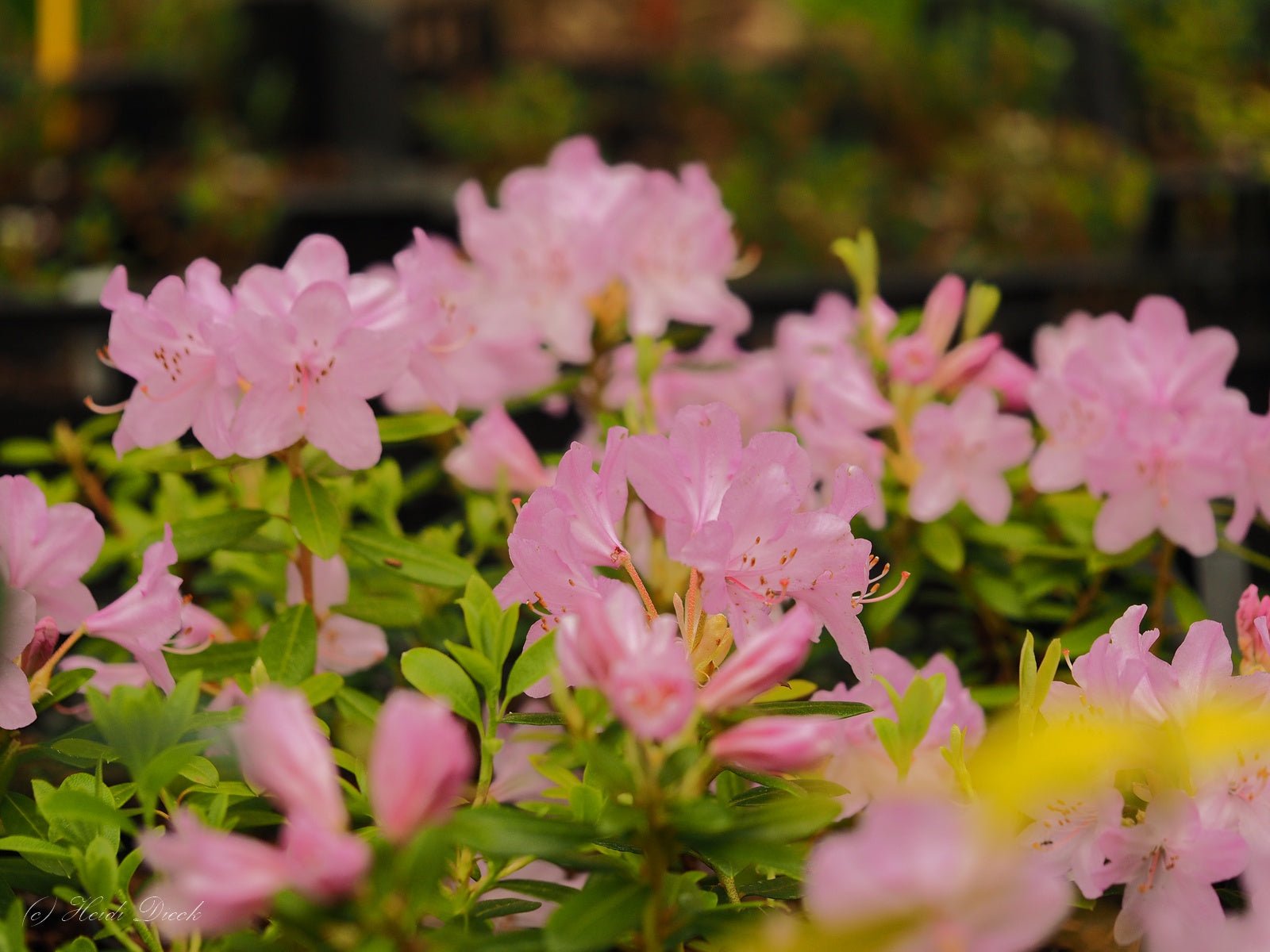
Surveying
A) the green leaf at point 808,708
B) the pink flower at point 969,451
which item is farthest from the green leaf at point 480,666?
the pink flower at point 969,451

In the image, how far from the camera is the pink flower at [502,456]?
36.1 inches

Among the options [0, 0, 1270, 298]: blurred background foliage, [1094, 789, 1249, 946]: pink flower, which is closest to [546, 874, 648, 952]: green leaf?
[1094, 789, 1249, 946]: pink flower

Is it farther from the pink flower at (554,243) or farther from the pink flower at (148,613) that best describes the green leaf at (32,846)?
the pink flower at (554,243)

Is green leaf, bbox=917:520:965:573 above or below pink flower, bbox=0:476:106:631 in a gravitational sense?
below

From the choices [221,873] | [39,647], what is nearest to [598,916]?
[221,873]

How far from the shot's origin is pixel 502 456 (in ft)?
3.02

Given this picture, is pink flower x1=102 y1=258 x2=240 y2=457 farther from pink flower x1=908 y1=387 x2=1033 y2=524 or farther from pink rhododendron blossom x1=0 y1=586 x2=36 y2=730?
pink flower x1=908 y1=387 x2=1033 y2=524

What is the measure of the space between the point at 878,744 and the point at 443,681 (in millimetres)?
243

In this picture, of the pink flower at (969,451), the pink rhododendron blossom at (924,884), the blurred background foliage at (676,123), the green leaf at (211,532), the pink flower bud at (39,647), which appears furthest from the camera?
the blurred background foliage at (676,123)

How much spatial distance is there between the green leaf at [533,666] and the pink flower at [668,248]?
458 mm

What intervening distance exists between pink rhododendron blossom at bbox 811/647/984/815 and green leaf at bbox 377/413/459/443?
0.29m

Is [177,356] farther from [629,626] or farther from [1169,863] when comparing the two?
[1169,863]

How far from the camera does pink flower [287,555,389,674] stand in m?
0.83

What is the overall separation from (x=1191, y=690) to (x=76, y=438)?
2.57 feet
